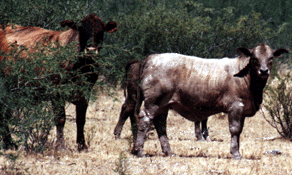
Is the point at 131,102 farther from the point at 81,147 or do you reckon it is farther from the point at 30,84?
the point at 30,84

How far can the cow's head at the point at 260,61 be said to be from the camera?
7.01 metres

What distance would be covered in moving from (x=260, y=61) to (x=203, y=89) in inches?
44.1

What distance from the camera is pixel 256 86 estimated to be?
7406 millimetres

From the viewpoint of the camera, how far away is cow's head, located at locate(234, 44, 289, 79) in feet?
23.0

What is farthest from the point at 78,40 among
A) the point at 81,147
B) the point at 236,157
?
the point at 236,157

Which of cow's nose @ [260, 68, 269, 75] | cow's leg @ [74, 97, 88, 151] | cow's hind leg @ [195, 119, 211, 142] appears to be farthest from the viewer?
cow's hind leg @ [195, 119, 211, 142]

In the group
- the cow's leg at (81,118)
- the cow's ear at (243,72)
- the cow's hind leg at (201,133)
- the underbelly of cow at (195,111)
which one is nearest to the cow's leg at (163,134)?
the underbelly of cow at (195,111)

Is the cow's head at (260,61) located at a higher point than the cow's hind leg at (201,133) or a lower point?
higher

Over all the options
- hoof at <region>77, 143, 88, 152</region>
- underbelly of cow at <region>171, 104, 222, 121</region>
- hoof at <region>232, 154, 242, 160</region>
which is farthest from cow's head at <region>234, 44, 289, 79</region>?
hoof at <region>77, 143, 88, 152</region>

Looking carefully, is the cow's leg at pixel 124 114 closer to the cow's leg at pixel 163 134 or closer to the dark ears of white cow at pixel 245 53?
the cow's leg at pixel 163 134

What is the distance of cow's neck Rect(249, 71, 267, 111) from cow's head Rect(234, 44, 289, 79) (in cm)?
11

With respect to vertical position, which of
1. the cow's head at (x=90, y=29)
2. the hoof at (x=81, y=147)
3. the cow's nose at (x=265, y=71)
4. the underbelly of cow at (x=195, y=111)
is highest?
the cow's head at (x=90, y=29)

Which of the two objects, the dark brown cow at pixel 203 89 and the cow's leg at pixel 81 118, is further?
the cow's leg at pixel 81 118

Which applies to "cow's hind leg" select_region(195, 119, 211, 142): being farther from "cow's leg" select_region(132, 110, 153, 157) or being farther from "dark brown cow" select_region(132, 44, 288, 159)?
"cow's leg" select_region(132, 110, 153, 157)
